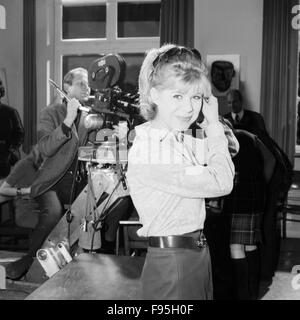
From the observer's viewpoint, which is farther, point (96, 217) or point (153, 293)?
point (96, 217)

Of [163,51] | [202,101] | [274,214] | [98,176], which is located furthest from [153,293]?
[274,214]

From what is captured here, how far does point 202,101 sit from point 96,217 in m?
1.26

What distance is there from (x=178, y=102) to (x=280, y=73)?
2.95 m

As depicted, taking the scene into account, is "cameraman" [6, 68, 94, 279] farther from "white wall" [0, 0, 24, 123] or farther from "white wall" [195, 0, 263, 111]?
"white wall" [195, 0, 263, 111]

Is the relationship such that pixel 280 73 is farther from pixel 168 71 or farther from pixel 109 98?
pixel 168 71

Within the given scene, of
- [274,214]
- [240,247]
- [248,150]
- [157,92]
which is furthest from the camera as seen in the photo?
[274,214]

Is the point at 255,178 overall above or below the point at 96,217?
above

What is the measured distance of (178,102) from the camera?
113cm

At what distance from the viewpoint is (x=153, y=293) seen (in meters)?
1.19

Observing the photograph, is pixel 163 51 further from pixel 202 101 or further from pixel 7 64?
pixel 7 64

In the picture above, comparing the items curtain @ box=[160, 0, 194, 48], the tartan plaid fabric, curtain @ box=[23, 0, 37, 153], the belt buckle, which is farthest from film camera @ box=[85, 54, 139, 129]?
curtain @ box=[160, 0, 194, 48]

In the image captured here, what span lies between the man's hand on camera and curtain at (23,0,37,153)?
1.40 m

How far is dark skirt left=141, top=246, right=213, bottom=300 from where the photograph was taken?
1.14 meters
